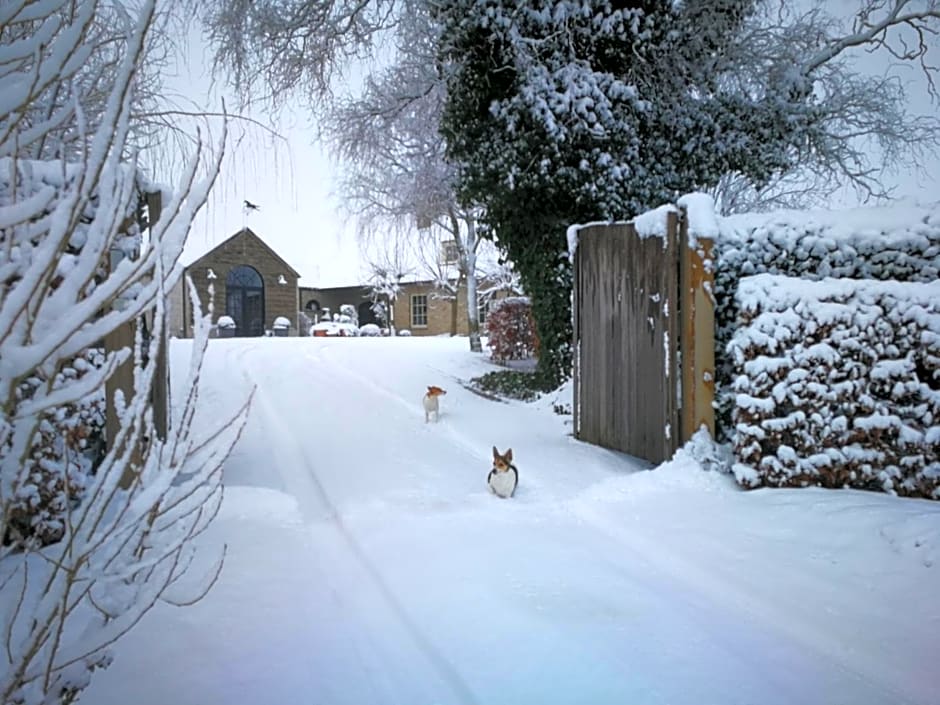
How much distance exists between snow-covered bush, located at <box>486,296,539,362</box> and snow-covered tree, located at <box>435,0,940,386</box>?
2962mm

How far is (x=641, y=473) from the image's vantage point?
4289 mm

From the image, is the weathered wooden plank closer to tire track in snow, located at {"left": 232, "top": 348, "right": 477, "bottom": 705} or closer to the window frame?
tire track in snow, located at {"left": 232, "top": 348, "right": 477, "bottom": 705}

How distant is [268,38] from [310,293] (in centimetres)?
2652

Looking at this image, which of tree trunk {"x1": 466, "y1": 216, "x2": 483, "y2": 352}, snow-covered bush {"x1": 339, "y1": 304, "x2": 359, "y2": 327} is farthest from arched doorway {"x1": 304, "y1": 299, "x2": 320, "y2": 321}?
tree trunk {"x1": 466, "y1": 216, "x2": 483, "y2": 352}

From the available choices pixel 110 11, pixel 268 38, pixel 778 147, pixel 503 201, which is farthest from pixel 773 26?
pixel 110 11

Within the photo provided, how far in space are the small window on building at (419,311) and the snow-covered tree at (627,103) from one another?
20.7 meters

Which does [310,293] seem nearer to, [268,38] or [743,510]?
[268,38]

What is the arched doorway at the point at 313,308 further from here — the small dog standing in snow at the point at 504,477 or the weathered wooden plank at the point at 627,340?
the small dog standing in snow at the point at 504,477

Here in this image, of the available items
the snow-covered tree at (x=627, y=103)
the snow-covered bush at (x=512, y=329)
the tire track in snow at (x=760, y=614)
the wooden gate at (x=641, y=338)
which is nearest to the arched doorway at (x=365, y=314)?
the snow-covered bush at (x=512, y=329)

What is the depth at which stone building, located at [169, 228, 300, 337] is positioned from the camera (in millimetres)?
24828

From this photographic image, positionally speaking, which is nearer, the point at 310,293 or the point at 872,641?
the point at 872,641

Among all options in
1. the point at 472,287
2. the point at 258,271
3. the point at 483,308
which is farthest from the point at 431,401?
the point at 258,271

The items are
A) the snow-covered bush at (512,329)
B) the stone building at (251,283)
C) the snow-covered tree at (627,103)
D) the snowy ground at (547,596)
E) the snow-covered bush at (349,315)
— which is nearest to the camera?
the snowy ground at (547,596)

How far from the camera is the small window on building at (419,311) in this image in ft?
95.5
